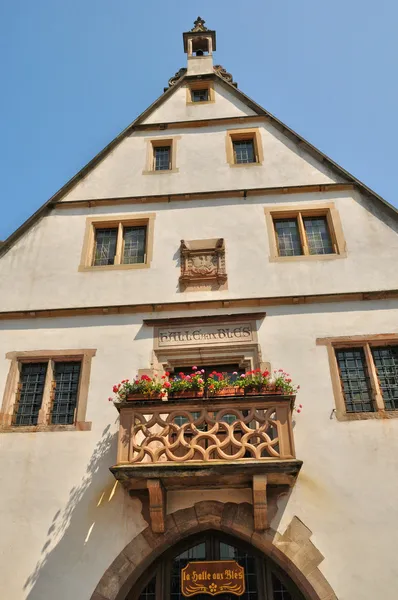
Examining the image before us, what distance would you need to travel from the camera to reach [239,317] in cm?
1064

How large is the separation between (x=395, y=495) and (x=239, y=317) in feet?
13.3

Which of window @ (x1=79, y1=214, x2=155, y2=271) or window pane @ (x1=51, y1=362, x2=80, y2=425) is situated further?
window @ (x1=79, y1=214, x2=155, y2=271)

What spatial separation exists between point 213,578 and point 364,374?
4.27 m

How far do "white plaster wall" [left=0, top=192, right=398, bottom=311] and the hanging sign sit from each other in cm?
478

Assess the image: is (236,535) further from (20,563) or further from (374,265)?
(374,265)

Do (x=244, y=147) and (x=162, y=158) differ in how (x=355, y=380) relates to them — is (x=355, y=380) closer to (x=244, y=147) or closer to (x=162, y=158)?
(x=244, y=147)

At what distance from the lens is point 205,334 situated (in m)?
10.6

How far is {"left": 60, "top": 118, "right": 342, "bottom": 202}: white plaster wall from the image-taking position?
12876 mm

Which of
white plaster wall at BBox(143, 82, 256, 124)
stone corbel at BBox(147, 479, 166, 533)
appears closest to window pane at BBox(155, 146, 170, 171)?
white plaster wall at BBox(143, 82, 256, 124)

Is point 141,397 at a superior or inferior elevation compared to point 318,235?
inferior

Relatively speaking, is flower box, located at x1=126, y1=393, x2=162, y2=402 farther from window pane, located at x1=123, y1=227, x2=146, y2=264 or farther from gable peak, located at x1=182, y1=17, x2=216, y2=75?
gable peak, located at x1=182, y1=17, x2=216, y2=75

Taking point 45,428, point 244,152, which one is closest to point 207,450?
point 45,428

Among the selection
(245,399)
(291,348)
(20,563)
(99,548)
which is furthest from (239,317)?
(20,563)

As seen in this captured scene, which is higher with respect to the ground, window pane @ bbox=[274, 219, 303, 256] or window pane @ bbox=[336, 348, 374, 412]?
window pane @ bbox=[274, 219, 303, 256]
